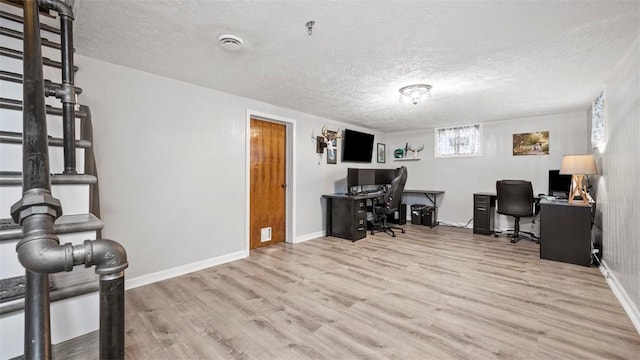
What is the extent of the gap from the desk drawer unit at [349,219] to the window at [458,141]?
2.54 metres

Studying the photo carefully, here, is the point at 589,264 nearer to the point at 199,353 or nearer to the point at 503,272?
the point at 503,272

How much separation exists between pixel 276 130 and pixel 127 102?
209 centimetres

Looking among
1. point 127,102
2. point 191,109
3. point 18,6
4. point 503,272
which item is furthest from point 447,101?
point 18,6

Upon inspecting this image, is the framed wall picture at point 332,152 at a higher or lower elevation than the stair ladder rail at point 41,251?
higher

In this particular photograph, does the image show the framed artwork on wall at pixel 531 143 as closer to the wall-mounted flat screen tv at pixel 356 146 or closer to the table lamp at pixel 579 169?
the table lamp at pixel 579 169

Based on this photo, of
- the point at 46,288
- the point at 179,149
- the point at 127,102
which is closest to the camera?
the point at 46,288

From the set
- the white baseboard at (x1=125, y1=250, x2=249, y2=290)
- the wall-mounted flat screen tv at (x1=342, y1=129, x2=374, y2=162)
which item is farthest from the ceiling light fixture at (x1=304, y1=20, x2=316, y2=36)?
the wall-mounted flat screen tv at (x1=342, y1=129, x2=374, y2=162)

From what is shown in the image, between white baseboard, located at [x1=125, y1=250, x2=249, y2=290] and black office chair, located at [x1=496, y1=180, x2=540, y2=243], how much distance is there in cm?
419

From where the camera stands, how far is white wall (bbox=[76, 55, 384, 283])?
2.59 meters

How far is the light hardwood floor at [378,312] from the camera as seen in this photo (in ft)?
5.83

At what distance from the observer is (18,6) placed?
150 cm

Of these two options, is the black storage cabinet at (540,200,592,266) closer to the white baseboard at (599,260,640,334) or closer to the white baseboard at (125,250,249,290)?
the white baseboard at (599,260,640,334)

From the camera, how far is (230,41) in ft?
6.98

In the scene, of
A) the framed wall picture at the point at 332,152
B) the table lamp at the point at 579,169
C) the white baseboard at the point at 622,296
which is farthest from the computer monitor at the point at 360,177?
the white baseboard at the point at 622,296
